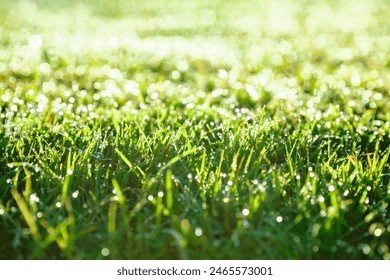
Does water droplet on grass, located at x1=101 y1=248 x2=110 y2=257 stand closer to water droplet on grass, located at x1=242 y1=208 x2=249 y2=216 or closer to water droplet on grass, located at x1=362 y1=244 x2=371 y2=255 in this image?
water droplet on grass, located at x1=242 y1=208 x2=249 y2=216

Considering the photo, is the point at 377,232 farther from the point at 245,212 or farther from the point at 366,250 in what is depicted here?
the point at 245,212

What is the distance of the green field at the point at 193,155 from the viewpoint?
159 cm

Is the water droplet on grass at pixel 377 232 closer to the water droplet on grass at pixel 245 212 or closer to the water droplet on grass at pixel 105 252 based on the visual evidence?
the water droplet on grass at pixel 245 212

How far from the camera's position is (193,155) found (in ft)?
6.73

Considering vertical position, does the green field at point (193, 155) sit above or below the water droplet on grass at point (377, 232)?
below

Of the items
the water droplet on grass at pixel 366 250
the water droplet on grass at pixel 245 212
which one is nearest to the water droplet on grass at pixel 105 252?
the water droplet on grass at pixel 245 212

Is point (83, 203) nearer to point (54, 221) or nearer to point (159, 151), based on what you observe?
point (54, 221)

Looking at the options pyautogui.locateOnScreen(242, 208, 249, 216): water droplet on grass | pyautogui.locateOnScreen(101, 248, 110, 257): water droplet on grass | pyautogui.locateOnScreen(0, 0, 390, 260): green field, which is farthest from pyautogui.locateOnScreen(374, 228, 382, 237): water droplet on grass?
pyautogui.locateOnScreen(101, 248, 110, 257): water droplet on grass

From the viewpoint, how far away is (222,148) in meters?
2.22

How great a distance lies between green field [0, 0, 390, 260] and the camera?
159 cm

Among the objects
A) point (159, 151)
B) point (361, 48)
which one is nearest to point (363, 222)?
point (159, 151)

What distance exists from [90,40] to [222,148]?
151 inches

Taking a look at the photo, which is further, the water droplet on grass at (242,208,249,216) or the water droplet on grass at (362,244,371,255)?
the water droplet on grass at (242,208,249,216)
